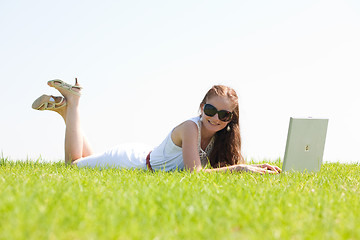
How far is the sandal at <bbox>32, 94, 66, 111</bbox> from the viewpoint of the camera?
627cm

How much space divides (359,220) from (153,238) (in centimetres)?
145

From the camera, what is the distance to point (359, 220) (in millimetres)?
2656

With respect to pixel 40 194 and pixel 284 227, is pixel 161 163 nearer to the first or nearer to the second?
pixel 40 194

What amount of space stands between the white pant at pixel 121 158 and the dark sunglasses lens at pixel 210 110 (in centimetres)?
136

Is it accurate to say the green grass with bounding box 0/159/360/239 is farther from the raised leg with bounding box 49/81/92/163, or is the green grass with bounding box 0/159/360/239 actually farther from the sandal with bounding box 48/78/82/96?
the sandal with bounding box 48/78/82/96

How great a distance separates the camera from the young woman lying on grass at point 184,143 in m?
4.91

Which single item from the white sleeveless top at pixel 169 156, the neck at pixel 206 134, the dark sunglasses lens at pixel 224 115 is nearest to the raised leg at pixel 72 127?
the white sleeveless top at pixel 169 156

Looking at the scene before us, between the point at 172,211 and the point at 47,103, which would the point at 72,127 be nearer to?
the point at 47,103

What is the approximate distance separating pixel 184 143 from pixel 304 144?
1488mm

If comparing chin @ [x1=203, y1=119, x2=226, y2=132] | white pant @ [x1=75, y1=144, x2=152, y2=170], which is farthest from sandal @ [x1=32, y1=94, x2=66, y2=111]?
chin @ [x1=203, y1=119, x2=226, y2=132]

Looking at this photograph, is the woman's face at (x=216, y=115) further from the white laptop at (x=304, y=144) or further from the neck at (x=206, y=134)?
the white laptop at (x=304, y=144)

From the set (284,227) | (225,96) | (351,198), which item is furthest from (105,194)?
(225,96)

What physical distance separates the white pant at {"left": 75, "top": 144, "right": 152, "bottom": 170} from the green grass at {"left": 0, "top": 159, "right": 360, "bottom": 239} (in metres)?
2.10

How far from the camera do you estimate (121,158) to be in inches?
239
